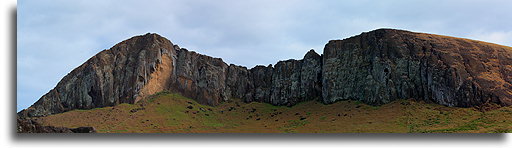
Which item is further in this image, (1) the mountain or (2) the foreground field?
(1) the mountain

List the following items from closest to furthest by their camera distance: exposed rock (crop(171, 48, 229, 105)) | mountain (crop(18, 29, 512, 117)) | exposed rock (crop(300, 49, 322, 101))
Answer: mountain (crop(18, 29, 512, 117)) < exposed rock (crop(300, 49, 322, 101)) < exposed rock (crop(171, 48, 229, 105))

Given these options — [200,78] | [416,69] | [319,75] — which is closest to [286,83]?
[319,75]

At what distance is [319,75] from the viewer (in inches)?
1446

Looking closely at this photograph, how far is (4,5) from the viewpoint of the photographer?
14008mm

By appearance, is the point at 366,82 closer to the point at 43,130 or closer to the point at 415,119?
the point at 415,119

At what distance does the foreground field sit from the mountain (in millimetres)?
1304

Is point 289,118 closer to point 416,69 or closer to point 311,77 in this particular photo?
point 311,77

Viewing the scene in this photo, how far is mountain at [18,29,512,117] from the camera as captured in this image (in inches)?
1020

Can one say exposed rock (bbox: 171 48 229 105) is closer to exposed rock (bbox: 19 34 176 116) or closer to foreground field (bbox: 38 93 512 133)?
exposed rock (bbox: 19 34 176 116)

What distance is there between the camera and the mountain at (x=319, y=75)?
2591cm

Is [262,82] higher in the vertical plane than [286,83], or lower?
higher

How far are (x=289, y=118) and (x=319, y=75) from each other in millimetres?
9491

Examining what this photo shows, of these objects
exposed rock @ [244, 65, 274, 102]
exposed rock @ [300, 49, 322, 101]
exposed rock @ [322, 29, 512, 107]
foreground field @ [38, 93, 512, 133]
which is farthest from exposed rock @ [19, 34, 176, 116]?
exposed rock @ [322, 29, 512, 107]

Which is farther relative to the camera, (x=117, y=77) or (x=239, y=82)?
(x=239, y=82)
